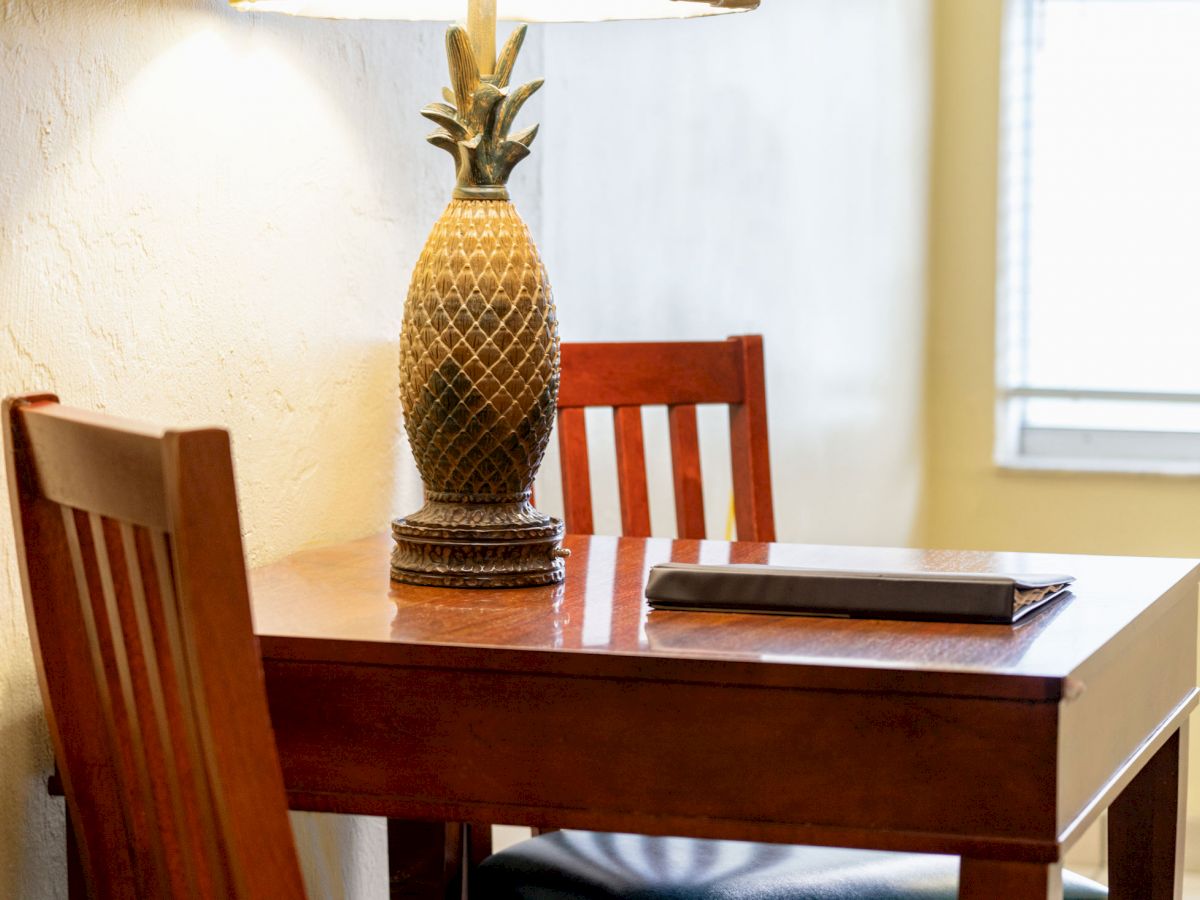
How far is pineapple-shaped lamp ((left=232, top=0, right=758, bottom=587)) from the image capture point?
125 cm

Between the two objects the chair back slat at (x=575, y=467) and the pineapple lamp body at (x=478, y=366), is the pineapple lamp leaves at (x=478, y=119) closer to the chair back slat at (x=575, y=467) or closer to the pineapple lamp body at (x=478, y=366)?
the pineapple lamp body at (x=478, y=366)

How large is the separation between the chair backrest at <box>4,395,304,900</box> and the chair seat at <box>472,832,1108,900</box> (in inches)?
20.4

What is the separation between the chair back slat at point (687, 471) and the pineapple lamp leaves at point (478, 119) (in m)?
0.60

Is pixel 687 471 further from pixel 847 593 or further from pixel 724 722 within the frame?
pixel 724 722

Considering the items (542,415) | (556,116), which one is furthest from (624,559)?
(556,116)

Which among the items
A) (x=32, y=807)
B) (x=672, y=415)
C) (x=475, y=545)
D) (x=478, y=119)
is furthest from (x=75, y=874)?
(x=672, y=415)

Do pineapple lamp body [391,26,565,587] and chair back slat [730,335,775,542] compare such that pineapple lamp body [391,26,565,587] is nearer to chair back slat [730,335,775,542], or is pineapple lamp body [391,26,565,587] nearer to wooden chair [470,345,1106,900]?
wooden chair [470,345,1106,900]

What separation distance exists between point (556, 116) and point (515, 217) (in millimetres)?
890

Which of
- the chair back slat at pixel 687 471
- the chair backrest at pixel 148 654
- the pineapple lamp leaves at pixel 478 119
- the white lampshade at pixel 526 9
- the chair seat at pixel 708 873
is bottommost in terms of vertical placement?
the chair seat at pixel 708 873

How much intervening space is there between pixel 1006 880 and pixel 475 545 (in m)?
0.49

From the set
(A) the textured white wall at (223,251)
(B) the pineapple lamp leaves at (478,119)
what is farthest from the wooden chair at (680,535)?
(B) the pineapple lamp leaves at (478,119)

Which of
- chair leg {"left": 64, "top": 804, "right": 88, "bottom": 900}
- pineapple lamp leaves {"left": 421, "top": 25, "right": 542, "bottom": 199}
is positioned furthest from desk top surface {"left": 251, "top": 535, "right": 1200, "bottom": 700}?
pineapple lamp leaves {"left": 421, "top": 25, "right": 542, "bottom": 199}

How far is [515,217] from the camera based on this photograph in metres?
1.28

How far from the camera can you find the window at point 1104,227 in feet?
13.0
